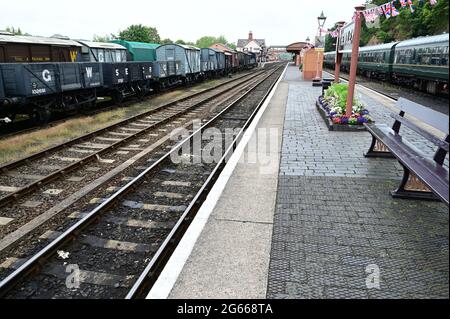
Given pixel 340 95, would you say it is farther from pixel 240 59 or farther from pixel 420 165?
pixel 240 59

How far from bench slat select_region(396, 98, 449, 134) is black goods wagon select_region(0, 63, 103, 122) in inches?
385

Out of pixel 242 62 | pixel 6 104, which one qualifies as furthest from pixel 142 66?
pixel 242 62

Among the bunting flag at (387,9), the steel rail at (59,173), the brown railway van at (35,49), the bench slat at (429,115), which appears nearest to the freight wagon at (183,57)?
the brown railway van at (35,49)

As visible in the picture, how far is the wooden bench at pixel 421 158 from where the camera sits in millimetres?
3566

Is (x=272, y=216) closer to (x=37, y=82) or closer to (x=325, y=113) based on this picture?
(x=325, y=113)

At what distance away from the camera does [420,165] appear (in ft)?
13.8

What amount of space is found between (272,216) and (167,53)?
23.8 m

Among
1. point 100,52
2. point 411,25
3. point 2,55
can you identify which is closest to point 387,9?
point 2,55

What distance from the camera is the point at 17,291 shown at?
138 inches

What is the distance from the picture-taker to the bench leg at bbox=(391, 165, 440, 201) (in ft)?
15.5

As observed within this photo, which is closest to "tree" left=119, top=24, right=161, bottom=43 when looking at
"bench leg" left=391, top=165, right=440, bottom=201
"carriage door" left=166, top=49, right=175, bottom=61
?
"carriage door" left=166, top=49, right=175, bottom=61

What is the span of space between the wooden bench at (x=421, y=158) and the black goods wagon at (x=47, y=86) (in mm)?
9404

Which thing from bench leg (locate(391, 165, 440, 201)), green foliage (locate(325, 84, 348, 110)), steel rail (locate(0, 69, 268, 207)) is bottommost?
steel rail (locate(0, 69, 268, 207))

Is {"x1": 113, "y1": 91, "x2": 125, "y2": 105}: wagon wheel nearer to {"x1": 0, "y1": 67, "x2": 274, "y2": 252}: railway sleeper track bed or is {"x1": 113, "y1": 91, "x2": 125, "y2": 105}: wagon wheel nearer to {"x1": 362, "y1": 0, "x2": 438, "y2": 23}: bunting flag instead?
{"x1": 0, "y1": 67, "x2": 274, "y2": 252}: railway sleeper track bed
